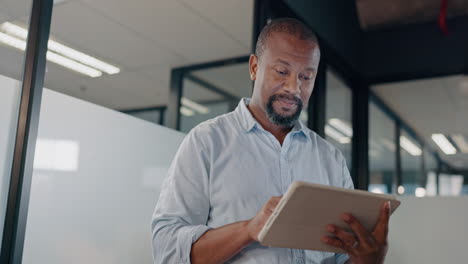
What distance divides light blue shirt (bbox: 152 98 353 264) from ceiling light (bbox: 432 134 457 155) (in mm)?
3562

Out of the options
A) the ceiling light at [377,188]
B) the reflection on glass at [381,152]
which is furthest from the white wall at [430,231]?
the ceiling light at [377,188]

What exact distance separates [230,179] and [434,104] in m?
4.10

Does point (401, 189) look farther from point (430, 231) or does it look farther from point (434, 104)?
point (430, 231)

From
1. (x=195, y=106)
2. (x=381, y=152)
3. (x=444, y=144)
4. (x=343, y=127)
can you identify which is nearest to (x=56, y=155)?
(x=195, y=106)

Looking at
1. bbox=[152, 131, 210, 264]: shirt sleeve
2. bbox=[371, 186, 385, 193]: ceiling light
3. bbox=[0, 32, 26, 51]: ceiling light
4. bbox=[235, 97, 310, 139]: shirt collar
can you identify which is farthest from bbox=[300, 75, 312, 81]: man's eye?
bbox=[371, 186, 385, 193]: ceiling light

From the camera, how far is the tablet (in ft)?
2.99

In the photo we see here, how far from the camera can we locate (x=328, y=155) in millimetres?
1338

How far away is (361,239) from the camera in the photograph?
1018 mm

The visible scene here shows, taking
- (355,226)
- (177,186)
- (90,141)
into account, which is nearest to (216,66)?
(90,141)

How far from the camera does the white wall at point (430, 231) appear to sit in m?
2.80

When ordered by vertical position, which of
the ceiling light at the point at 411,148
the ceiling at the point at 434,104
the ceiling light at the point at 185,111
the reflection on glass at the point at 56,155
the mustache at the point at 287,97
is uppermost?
the ceiling at the point at 434,104

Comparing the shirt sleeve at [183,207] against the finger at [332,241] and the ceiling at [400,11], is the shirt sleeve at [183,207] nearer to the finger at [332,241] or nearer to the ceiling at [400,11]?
the finger at [332,241]

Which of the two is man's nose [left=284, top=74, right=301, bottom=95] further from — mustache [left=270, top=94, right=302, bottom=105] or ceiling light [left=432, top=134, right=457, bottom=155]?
ceiling light [left=432, top=134, right=457, bottom=155]

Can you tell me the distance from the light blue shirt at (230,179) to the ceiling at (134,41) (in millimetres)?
616
